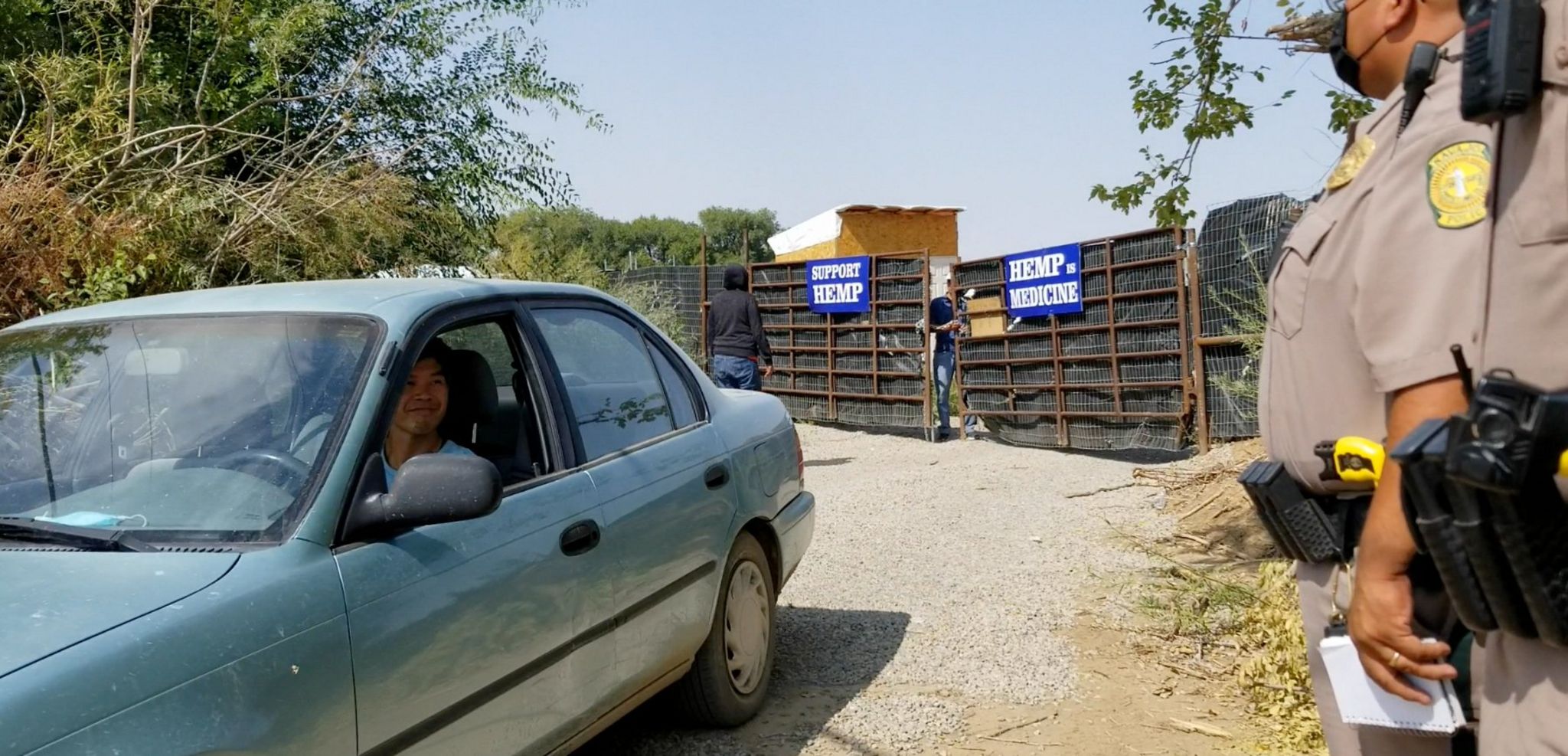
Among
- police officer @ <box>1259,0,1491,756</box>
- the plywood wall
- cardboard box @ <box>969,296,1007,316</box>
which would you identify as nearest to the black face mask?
police officer @ <box>1259,0,1491,756</box>

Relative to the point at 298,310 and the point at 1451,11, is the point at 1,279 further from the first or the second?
the point at 1451,11

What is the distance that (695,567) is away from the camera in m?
4.05

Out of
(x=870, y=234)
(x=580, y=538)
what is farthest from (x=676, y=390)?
(x=870, y=234)

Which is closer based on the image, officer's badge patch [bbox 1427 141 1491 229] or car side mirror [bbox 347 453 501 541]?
officer's badge patch [bbox 1427 141 1491 229]

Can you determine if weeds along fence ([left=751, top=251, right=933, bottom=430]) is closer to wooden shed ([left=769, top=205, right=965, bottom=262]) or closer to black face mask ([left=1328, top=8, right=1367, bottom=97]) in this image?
wooden shed ([left=769, top=205, right=965, bottom=262])

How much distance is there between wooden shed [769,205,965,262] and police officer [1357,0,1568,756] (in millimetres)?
18659

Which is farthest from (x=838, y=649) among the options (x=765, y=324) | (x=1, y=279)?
(x=765, y=324)

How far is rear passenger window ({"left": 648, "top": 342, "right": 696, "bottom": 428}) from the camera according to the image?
14.4 ft

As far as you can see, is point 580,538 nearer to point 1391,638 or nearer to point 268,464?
point 268,464

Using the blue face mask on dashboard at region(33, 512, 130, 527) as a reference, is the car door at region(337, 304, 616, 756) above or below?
below

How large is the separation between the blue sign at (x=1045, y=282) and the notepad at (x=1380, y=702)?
398 inches

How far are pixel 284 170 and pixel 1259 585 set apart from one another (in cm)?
654

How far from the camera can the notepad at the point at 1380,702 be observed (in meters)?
1.98

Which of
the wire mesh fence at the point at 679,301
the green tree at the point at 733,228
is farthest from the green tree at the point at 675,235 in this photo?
the wire mesh fence at the point at 679,301
